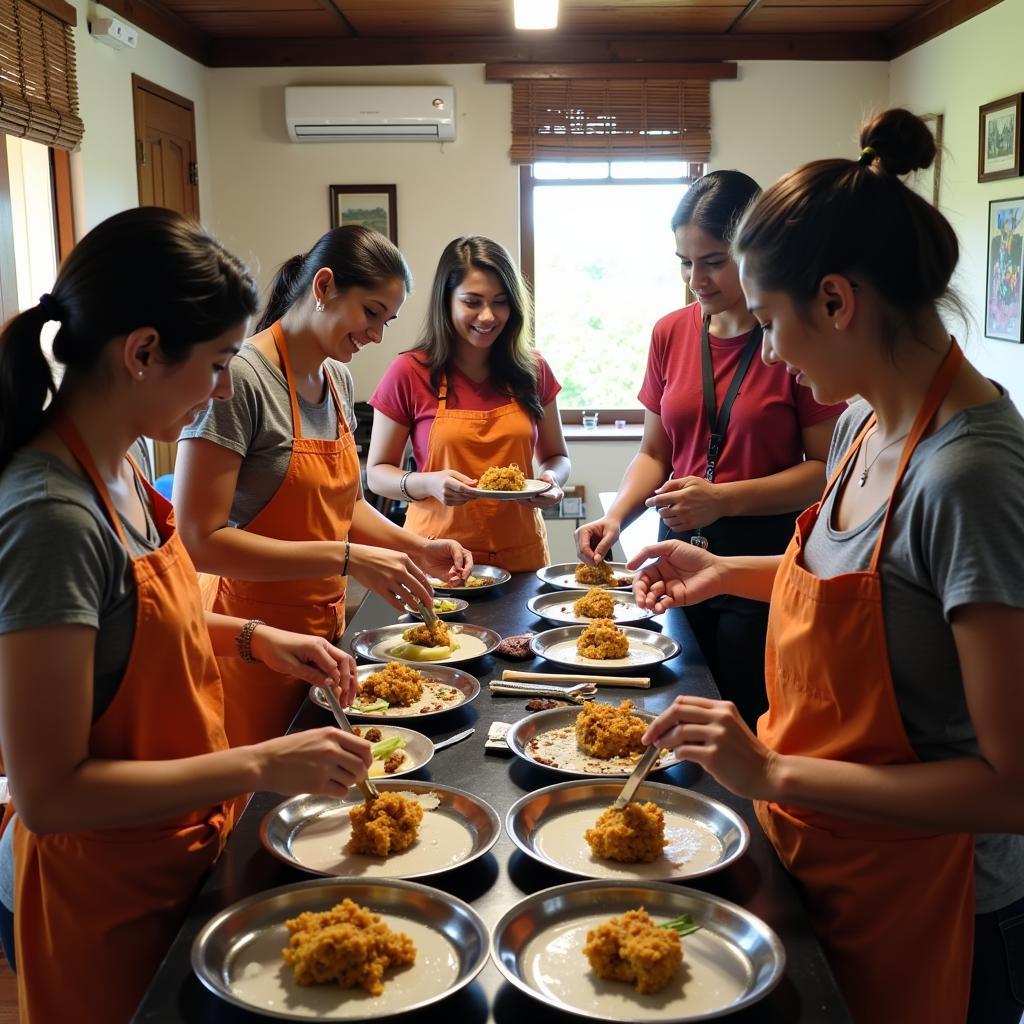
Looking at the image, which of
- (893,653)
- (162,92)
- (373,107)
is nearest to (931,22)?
(373,107)

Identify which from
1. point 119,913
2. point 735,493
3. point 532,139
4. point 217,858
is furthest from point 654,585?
point 532,139

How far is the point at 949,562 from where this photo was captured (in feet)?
3.89

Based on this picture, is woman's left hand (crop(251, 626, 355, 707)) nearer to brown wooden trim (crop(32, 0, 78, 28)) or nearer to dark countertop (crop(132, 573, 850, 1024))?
dark countertop (crop(132, 573, 850, 1024))

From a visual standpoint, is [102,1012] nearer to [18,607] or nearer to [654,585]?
[18,607]

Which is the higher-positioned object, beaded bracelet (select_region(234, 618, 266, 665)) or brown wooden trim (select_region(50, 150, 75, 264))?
brown wooden trim (select_region(50, 150, 75, 264))

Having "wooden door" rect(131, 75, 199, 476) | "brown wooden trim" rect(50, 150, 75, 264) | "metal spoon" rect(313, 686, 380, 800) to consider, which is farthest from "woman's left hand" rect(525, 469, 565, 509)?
"brown wooden trim" rect(50, 150, 75, 264)

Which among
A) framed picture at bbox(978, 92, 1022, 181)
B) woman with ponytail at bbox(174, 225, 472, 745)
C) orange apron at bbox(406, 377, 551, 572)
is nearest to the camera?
woman with ponytail at bbox(174, 225, 472, 745)

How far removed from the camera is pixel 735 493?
8.38 feet

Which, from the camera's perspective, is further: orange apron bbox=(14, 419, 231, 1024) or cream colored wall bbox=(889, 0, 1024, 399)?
cream colored wall bbox=(889, 0, 1024, 399)

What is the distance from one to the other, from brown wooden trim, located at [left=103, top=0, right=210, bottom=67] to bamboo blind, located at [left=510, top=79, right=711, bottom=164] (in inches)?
68.4

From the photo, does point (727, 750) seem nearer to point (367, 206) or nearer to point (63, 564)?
point (63, 564)

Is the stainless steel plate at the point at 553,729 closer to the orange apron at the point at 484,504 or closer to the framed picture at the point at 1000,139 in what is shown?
the orange apron at the point at 484,504

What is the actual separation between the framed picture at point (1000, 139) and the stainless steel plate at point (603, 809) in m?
4.04

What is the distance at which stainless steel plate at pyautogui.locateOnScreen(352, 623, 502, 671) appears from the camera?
7.16 ft
